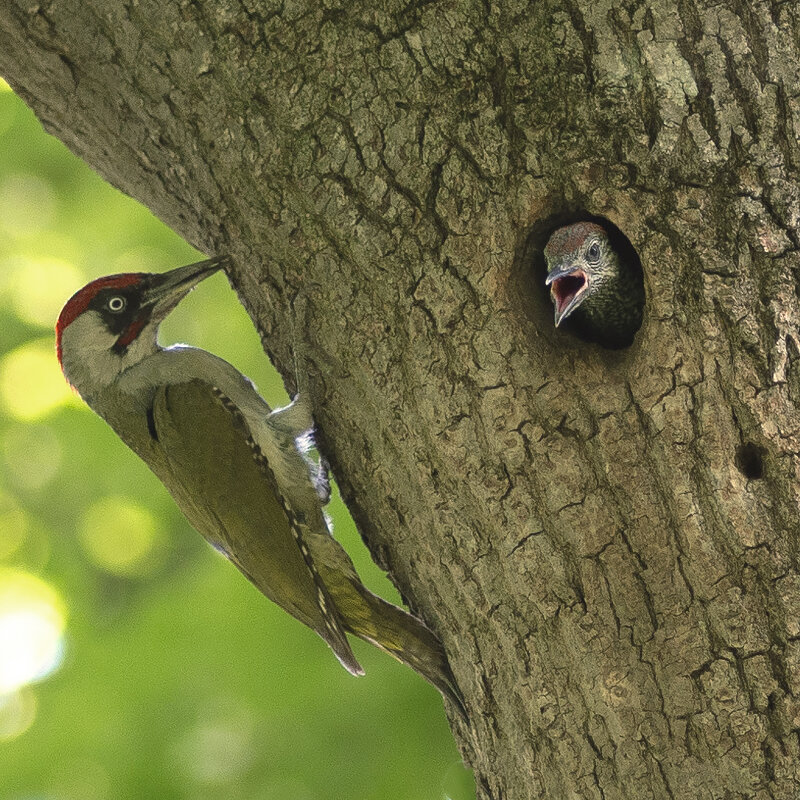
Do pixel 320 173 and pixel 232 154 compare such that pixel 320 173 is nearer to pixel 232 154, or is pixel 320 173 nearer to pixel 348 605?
pixel 232 154

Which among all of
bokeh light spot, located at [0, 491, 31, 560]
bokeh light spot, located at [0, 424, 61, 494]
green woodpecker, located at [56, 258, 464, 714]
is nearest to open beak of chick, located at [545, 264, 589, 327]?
green woodpecker, located at [56, 258, 464, 714]

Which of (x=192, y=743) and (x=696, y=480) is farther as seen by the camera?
(x=192, y=743)

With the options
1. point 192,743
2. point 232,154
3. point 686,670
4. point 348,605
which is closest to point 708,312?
point 686,670

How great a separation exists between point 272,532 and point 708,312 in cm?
189

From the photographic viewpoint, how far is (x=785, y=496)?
7.93ft

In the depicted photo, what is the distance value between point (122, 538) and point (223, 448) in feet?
9.71

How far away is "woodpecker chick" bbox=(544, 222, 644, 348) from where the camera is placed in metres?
2.96

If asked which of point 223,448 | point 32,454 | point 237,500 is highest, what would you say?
point 32,454

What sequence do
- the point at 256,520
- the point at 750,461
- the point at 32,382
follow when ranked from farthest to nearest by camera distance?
1. the point at 32,382
2. the point at 256,520
3. the point at 750,461

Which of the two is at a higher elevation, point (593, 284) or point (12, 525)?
point (12, 525)

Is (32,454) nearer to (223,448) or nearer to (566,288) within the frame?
(223,448)

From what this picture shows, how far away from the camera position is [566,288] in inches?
129

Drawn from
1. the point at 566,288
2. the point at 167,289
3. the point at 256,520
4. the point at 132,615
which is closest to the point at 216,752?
the point at 132,615

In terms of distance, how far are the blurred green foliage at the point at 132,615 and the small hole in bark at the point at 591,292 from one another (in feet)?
5.05
